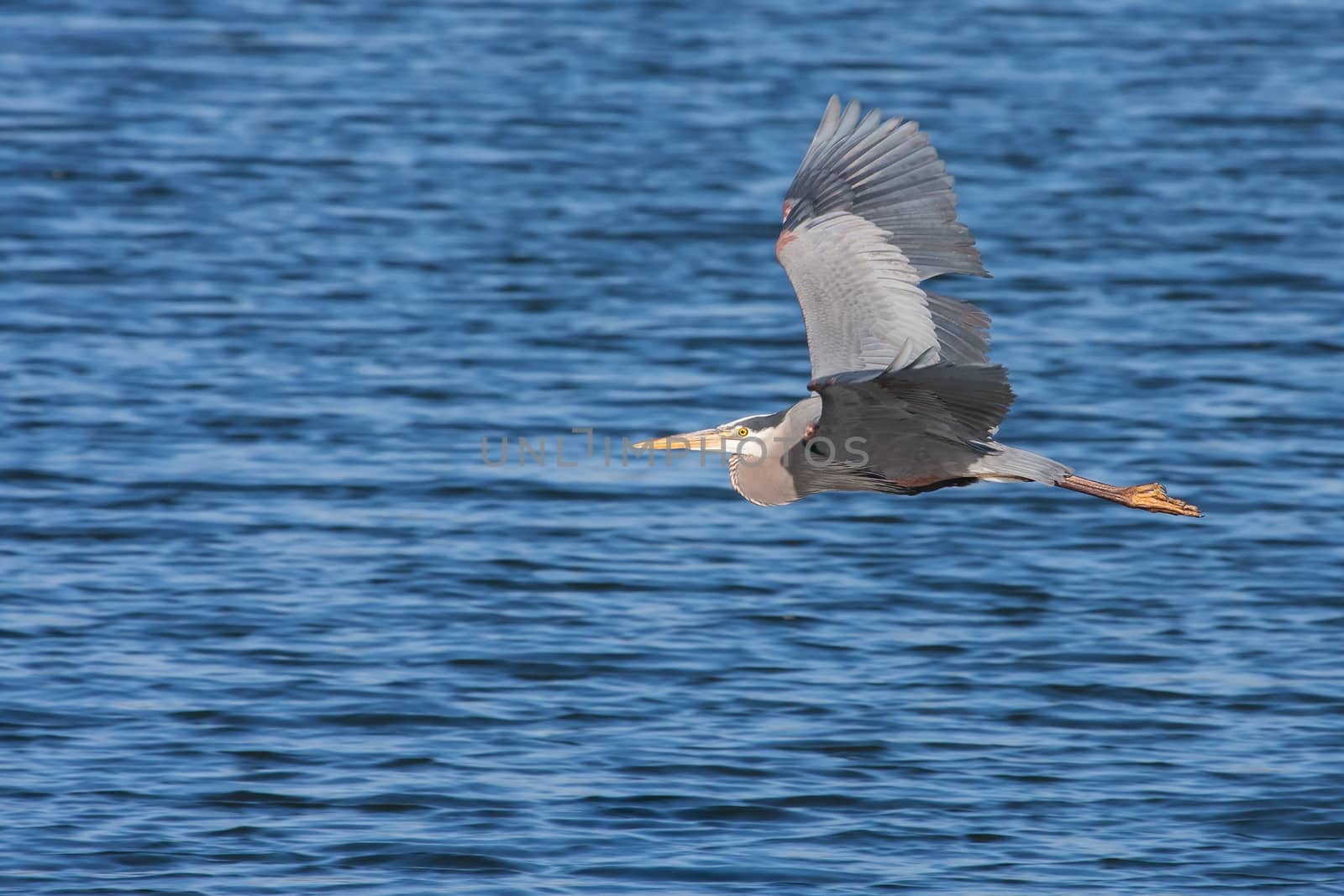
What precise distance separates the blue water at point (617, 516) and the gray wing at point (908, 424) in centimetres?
210

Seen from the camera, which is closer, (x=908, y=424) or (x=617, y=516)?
(x=908, y=424)

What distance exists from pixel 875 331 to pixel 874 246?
418 millimetres

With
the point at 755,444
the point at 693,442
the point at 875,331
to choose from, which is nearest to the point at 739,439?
the point at 755,444

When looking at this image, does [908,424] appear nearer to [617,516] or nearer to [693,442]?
[693,442]

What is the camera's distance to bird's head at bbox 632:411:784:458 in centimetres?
820

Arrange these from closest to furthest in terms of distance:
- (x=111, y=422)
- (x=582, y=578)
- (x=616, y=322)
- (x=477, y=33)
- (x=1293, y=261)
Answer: (x=582, y=578), (x=111, y=422), (x=616, y=322), (x=1293, y=261), (x=477, y=33)

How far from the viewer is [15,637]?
11203 mm

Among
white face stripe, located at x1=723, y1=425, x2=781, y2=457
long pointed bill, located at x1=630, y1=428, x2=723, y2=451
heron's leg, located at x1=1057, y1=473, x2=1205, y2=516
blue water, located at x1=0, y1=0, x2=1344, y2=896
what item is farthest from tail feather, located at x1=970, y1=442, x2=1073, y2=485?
blue water, located at x1=0, y1=0, x2=1344, y2=896

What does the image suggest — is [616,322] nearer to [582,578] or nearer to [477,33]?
[582,578]

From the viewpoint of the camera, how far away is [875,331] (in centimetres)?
814

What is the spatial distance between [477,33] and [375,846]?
19614 millimetres

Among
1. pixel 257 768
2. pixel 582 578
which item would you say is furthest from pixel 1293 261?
pixel 257 768

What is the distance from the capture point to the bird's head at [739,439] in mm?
8195

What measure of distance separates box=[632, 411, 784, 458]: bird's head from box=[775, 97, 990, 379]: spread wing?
354 mm
